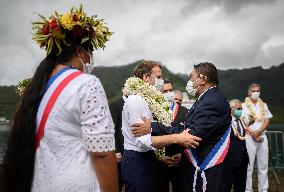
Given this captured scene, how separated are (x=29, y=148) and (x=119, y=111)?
382 cm

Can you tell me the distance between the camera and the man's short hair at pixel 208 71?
3.97 metres

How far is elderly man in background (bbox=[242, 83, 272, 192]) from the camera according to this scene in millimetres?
8539

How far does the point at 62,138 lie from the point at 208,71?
2.14 m

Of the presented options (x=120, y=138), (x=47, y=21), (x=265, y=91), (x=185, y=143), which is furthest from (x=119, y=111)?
(x=265, y=91)

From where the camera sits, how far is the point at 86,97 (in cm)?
219

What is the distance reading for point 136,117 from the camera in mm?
4047

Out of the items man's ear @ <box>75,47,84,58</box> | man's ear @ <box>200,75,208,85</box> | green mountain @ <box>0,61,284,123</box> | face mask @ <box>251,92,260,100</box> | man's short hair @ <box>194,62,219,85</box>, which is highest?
green mountain @ <box>0,61,284,123</box>

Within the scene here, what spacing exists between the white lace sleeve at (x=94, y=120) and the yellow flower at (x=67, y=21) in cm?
44

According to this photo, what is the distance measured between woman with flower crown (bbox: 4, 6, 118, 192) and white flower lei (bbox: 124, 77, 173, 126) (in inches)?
75.3

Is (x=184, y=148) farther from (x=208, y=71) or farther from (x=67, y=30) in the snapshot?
(x=67, y=30)

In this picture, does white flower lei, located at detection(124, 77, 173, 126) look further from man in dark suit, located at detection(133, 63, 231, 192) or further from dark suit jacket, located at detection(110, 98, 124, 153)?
dark suit jacket, located at detection(110, 98, 124, 153)

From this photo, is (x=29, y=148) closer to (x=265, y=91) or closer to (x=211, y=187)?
(x=211, y=187)

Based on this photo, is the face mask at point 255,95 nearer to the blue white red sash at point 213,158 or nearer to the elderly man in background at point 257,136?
the elderly man in background at point 257,136

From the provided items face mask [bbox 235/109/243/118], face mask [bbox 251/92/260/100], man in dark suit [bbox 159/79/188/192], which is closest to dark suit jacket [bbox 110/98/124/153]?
man in dark suit [bbox 159/79/188/192]
